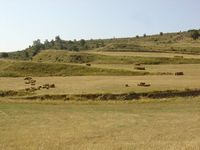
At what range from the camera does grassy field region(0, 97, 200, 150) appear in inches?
936

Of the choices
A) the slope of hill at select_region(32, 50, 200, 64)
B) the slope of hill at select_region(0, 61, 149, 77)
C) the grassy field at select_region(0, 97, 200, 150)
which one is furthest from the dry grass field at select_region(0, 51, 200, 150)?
the slope of hill at select_region(32, 50, 200, 64)

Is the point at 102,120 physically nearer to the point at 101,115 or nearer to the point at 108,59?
the point at 101,115

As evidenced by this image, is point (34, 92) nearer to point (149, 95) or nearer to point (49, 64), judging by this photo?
point (149, 95)

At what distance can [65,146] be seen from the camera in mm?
23344

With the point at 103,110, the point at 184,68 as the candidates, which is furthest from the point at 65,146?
the point at 184,68

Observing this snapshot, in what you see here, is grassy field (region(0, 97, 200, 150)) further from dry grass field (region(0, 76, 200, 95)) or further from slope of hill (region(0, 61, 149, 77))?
slope of hill (region(0, 61, 149, 77))

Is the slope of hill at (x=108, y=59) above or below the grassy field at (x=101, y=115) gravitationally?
above

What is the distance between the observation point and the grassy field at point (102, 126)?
2377 cm

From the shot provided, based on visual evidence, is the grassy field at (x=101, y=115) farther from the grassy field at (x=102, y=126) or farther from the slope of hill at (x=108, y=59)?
the slope of hill at (x=108, y=59)

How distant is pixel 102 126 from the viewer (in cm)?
3012

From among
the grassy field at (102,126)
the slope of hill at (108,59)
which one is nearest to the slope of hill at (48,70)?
the slope of hill at (108,59)

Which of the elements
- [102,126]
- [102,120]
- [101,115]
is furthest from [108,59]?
[102,126]

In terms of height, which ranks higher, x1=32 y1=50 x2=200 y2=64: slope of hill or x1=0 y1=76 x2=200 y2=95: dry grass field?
x1=32 y1=50 x2=200 y2=64: slope of hill

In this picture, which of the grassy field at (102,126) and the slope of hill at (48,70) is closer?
the grassy field at (102,126)
